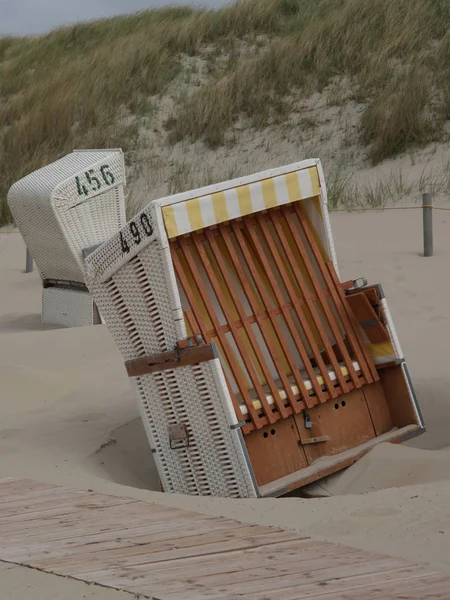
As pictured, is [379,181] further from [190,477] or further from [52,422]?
[190,477]

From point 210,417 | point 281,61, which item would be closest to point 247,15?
point 281,61

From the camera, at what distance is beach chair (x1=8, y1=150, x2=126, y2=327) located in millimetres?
9578

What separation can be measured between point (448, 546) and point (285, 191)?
98.1 inches

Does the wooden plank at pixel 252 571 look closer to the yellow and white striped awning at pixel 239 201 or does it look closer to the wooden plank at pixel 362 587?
the wooden plank at pixel 362 587

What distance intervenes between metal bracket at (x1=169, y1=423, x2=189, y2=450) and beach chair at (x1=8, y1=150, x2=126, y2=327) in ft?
14.0

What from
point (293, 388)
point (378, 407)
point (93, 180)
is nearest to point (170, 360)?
point (293, 388)

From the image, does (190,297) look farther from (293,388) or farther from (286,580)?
(286,580)

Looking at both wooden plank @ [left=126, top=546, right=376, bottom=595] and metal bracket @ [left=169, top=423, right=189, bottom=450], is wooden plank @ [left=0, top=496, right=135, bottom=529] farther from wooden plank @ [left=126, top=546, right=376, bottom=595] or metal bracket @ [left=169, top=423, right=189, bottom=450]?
wooden plank @ [left=126, top=546, right=376, bottom=595]

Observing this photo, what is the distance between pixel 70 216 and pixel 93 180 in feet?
1.26

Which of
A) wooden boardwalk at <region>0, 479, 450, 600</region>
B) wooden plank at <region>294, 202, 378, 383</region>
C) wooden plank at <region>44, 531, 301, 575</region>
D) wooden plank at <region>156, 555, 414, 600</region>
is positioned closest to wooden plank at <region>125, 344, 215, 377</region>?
wooden boardwalk at <region>0, 479, 450, 600</region>

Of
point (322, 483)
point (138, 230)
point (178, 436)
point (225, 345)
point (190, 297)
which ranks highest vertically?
point (138, 230)

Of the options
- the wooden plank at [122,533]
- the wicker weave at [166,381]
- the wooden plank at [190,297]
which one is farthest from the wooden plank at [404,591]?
the wooden plank at [190,297]

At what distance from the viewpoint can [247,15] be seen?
2247 centimetres

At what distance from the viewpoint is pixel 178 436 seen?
5.61m
